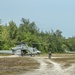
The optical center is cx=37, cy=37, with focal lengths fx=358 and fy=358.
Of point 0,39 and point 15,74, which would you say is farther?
point 0,39

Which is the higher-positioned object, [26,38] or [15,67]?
[26,38]

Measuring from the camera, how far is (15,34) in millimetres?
137875

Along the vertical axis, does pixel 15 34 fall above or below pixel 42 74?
above

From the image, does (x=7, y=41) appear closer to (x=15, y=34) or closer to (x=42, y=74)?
(x=15, y=34)

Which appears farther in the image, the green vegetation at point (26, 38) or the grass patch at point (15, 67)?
the green vegetation at point (26, 38)

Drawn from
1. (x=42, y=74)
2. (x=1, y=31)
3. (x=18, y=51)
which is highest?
(x=1, y=31)

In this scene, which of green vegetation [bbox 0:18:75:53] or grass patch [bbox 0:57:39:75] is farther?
green vegetation [bbox 0:18:75:53]

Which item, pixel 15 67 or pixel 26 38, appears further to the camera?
pixel 26 38

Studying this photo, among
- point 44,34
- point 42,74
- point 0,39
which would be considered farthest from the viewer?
point 44,34

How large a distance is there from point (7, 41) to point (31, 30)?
3542 centimetres

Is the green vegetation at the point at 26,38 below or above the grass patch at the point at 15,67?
above

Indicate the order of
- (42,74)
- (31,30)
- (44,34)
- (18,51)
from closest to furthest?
1. (42,74)
2. (18,51)
3. (31,30)
4. (44,34)

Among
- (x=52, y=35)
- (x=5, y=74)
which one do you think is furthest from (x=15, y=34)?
(x=5, y=74)

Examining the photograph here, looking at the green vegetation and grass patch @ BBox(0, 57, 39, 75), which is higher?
the green vegetation
